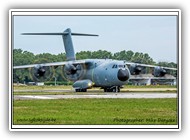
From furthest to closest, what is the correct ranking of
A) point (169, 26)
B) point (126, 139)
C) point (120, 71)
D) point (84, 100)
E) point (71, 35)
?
1. point (120, 71)
2. point (84, 100)
3. point (71, 35)
4. point (169, 26)
5. point (126, 139)

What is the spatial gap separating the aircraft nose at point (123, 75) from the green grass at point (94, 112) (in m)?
7.23

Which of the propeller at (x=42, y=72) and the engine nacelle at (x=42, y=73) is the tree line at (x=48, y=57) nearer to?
the propeller at (x=42, y=72)

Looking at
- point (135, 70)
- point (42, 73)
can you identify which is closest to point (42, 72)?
point (42, 73)

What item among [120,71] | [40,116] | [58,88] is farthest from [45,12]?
[120,71]

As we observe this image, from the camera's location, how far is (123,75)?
2280cm

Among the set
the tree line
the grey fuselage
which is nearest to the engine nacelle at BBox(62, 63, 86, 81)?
the grey fuselage

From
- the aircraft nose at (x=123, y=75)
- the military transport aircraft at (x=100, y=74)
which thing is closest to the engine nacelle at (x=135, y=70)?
the military transport aircraft at (x=100, y=74)

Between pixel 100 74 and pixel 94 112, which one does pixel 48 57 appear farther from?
pixel 100 74

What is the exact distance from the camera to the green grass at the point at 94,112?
12.7 metres

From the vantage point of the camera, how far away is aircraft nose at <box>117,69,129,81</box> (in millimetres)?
22719

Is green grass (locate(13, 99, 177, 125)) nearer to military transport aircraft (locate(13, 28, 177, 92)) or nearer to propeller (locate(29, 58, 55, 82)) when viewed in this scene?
propeller (locate(29, 58, 55, 82))
